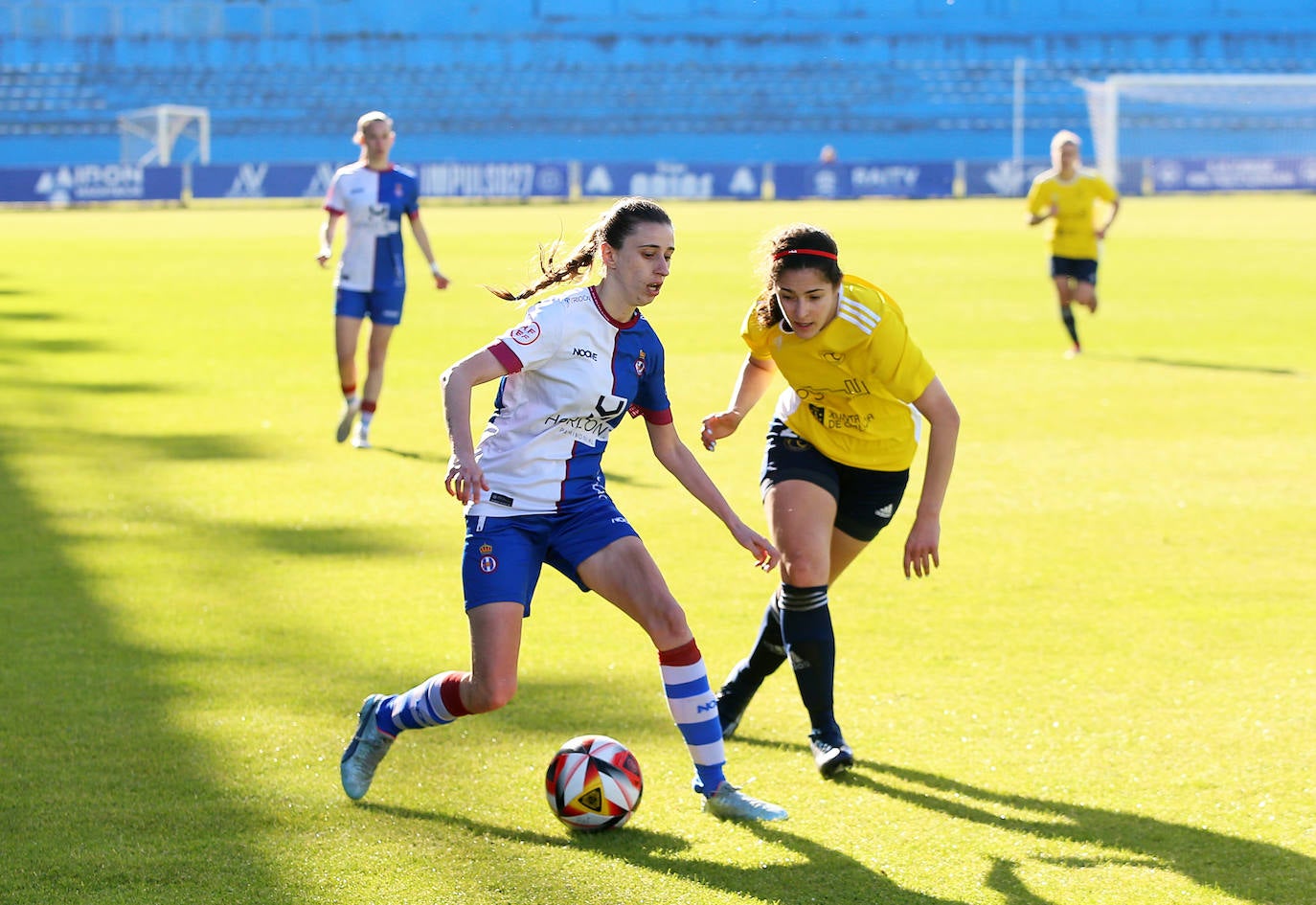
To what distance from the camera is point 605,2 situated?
65688mm

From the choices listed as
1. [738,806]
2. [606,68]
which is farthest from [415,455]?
[606,68]

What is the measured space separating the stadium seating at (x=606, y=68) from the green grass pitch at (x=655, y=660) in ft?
148

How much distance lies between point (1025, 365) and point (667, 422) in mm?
11025

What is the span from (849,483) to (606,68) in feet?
193

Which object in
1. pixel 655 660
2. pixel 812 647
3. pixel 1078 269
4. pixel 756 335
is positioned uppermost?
pixel 756 335

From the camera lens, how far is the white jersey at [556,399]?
4785 mm

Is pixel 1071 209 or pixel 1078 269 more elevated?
pixel 1071 209

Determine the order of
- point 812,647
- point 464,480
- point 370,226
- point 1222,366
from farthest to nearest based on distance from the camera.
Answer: point 1222,366 < point 370,226 < point 812,647 < point 464,480

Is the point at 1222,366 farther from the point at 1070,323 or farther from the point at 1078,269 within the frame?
the point at 1078,269

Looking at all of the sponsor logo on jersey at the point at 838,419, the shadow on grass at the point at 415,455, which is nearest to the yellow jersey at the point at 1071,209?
the shadow on grass at the point at 415,455

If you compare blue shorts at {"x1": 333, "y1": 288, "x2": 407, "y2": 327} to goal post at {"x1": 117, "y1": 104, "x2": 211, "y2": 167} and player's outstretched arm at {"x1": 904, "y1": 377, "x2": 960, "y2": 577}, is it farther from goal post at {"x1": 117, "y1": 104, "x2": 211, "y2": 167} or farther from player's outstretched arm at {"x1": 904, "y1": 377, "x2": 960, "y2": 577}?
goal post at {"x1": 117, "y1": 104, "x2": 211, "y2": 167}

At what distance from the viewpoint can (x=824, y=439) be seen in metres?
5.63

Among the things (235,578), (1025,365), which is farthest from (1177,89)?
(235,578)

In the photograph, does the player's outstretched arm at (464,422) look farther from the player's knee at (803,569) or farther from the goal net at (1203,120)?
the goal net at (1203,120)
